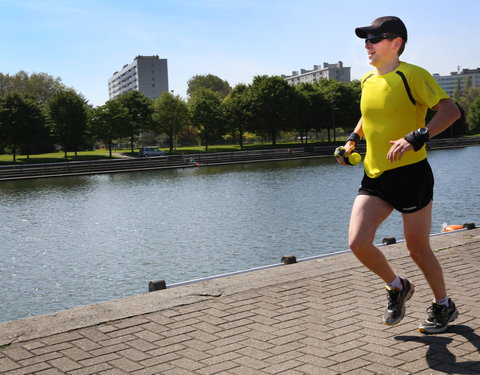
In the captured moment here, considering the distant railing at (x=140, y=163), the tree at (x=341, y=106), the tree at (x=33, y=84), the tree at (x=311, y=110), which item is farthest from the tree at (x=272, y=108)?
the tree at (x=33, y=84)

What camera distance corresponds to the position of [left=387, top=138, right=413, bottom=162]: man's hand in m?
3.58

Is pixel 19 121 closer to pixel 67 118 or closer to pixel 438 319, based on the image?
pixel 67 118

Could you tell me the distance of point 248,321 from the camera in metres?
4.36

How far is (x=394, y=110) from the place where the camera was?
3893mm

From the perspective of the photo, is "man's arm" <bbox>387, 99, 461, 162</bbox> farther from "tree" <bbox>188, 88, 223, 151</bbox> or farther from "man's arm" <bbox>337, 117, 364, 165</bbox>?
"tree" <bbox>188, 88, 223, 151</bbox>

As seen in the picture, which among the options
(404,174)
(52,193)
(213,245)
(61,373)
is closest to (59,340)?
(61,373)

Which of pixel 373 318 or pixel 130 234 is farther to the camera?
pixel 130 234

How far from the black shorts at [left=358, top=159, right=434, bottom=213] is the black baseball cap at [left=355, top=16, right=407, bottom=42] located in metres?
0.97

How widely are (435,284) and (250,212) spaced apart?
1412 centimetres

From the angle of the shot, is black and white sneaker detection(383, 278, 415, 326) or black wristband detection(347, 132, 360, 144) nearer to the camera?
black and white sneaker detection(383, 278, 415, 326)

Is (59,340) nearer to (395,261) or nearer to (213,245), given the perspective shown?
(395,261)

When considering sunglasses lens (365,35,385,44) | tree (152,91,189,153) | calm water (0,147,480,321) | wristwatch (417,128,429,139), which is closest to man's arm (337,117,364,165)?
sunglasses lens (365,35,385,44)

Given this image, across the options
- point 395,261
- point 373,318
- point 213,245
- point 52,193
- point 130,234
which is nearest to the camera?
point 373,318

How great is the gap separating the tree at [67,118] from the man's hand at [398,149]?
63520mm
